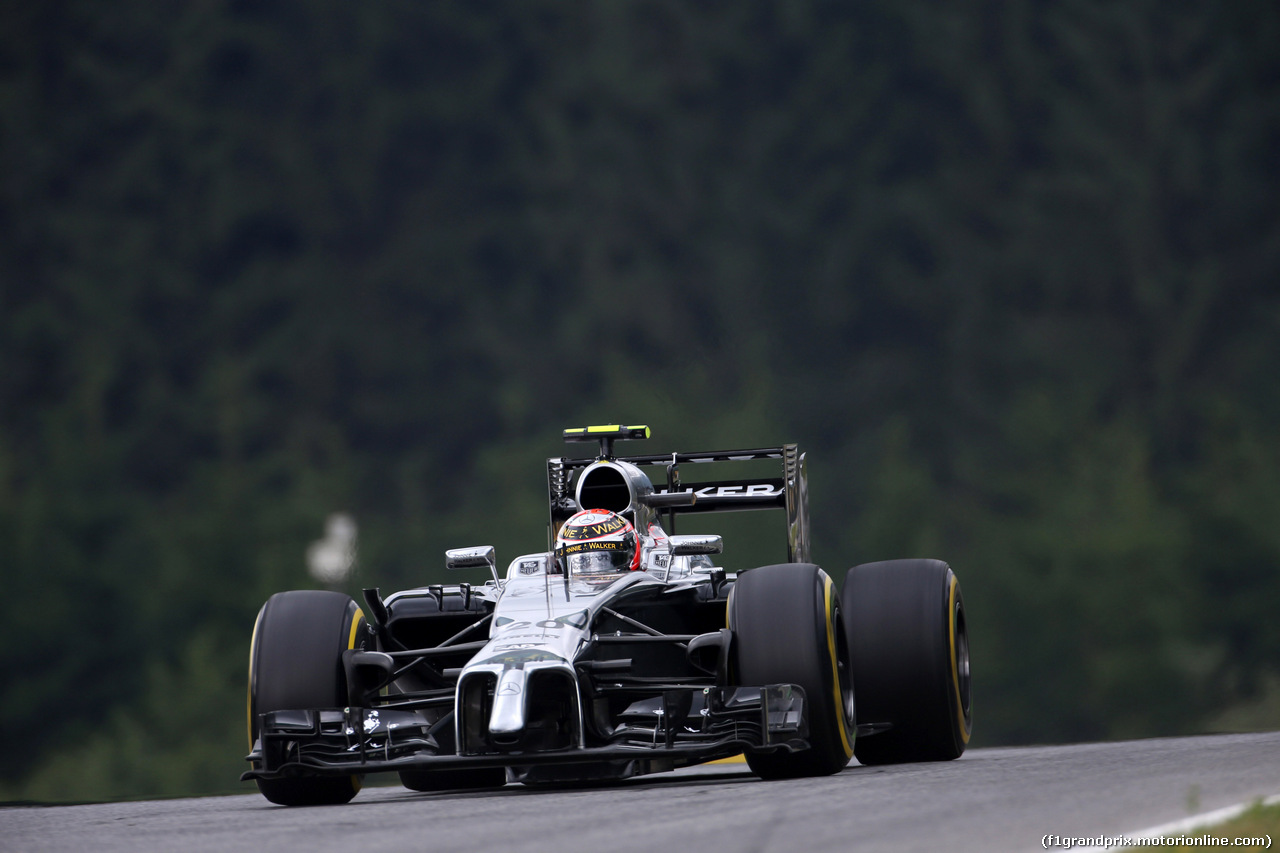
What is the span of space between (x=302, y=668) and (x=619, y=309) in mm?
49513

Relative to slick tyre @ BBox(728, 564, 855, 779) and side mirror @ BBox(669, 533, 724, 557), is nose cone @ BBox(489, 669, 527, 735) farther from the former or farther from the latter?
side mirror @ BBox(669, 533, 724, 557)

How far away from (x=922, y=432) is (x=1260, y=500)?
12606mm

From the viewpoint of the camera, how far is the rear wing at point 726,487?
13.1m

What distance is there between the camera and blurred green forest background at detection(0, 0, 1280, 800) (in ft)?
137

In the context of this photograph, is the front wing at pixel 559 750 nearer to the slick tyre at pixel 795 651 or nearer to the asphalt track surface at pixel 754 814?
the slick tyre at pixel 795 651

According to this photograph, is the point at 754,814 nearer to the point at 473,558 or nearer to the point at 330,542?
the point at 473,558

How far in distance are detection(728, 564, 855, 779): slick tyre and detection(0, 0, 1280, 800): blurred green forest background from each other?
961 inches

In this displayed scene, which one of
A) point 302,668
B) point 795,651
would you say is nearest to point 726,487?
point 795,651

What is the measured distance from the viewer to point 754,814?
7750mm

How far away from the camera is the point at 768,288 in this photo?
5619cm

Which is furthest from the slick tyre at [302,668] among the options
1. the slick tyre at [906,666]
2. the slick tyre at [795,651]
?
the slick tyre at [906,666]

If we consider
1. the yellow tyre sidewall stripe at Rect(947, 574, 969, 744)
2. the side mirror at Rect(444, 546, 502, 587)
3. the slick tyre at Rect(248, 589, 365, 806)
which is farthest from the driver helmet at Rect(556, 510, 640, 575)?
the yellow tyre sidewall stripe at Rect(947, 574, 969, 744)

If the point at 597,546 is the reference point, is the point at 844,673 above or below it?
below

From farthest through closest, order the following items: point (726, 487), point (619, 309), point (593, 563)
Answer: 1. point (619, 309)
2. point (726, 487)
3. point (593, 563)
